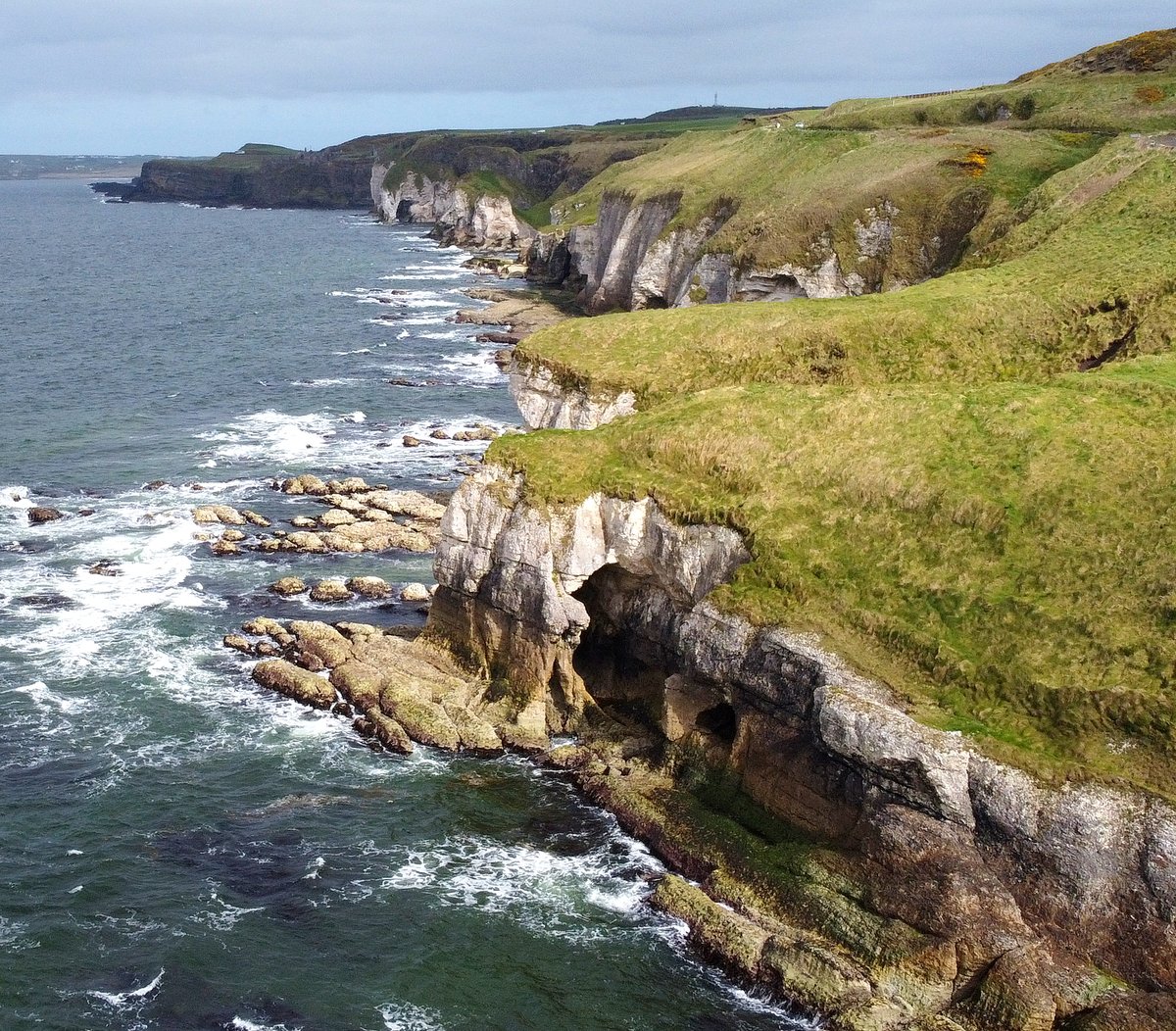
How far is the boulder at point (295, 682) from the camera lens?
4769 cm

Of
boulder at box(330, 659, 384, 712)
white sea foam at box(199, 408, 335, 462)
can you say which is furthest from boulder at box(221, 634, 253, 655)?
white sea foam at box(199, 408, 335, 462)

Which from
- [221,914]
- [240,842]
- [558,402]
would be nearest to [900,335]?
[558,402]

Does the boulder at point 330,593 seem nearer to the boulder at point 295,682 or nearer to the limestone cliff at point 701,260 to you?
the boulder at point 295,682

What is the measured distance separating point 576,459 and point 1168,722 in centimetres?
2298

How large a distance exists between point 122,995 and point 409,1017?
7.40 meters

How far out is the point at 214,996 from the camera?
31688 millimetres

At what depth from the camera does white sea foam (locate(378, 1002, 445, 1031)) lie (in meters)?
31.1

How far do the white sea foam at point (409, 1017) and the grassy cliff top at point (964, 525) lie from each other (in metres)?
15.0

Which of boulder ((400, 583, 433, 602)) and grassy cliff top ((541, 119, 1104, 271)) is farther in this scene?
grassy cliff top ((541, 119, 1104, 271))

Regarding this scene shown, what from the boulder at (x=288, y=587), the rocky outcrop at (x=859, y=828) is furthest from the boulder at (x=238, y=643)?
the rocky outcrop at (x=859, y=828)

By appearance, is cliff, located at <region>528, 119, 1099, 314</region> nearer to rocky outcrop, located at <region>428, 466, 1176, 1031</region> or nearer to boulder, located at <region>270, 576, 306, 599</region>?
rocky outcrop, located at <region>428, 466, 1176, 1031</region>

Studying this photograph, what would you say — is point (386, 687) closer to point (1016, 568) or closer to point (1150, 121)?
point (1016, 568)

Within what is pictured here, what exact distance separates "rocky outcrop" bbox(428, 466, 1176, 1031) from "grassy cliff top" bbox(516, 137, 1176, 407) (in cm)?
1362

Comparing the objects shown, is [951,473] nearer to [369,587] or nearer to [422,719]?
[422,719]
